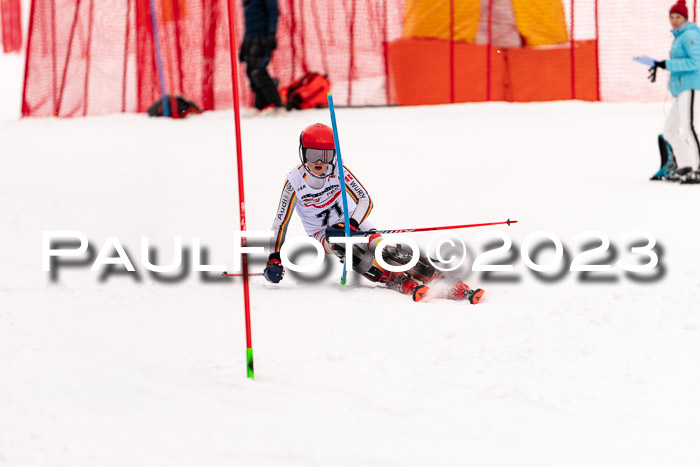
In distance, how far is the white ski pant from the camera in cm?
854

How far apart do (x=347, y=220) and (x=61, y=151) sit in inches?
278

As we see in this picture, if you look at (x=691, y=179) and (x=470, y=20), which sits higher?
(x=470, y=20)

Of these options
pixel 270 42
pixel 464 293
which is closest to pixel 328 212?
pixel 464 293

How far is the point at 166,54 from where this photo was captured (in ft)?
47.3

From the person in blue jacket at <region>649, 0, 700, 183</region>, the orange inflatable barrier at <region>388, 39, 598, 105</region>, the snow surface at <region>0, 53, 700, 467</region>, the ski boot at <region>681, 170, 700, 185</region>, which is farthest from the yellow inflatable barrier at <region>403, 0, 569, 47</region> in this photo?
the ski boot at <region>681, 170, 700, 185</region>

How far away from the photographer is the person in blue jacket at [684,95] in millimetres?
8492

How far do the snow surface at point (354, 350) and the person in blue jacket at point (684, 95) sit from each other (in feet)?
1.36

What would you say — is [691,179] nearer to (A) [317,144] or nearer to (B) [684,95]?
(B) [684,95]

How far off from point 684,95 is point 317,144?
4862mm

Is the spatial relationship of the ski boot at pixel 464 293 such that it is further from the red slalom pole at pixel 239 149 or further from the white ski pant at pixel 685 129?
the white ski pant at pixel 685 129

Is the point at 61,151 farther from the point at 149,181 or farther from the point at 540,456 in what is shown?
the point at 540,456

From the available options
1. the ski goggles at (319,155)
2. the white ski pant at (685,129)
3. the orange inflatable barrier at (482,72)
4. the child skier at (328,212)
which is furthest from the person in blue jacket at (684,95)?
the orange inflatable barrier at (482,72)

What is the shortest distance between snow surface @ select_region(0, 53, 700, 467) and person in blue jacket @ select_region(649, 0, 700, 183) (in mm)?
415

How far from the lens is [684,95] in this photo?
28.2ft
